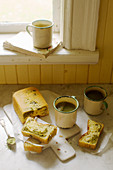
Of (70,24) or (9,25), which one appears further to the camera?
(9,25)

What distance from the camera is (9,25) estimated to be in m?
1.30

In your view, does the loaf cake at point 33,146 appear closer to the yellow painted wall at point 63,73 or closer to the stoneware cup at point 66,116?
the stoneware cup at point 66,116

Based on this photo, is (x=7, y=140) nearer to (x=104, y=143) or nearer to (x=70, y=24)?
(x=104, y=143)

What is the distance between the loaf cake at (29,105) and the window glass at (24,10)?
410 mm

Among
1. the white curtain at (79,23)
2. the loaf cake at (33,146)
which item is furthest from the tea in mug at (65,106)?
the white curtain at (79,23)

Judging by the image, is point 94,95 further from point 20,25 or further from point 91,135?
point 20,25

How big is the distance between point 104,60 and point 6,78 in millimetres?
535

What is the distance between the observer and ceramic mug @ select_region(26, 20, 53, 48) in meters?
1.12

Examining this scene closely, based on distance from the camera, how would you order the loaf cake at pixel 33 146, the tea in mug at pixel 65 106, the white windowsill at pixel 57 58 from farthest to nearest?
the white windowsill at pixel 57 58 → the tea in mug at pixel 65 106 → the loaf cake at pixel 33 146

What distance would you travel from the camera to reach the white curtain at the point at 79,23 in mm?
1086

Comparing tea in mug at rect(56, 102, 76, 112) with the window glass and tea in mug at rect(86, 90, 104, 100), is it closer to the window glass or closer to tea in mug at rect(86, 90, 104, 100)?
tea in mug at rect(86, 90, 104, 100)

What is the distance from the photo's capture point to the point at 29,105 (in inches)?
43.0

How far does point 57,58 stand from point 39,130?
0.37 m

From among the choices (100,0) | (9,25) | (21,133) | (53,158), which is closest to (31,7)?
(9,25)
